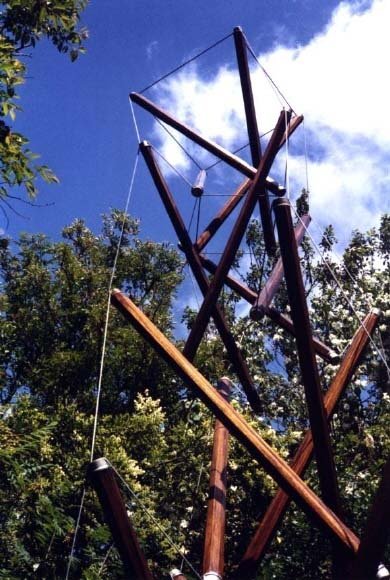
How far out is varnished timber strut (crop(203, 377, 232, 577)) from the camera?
3.56 metres

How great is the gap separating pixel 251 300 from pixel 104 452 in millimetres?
7944

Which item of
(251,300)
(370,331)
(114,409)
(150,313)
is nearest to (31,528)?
(251,300)

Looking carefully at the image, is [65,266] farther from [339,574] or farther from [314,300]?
[339,574]

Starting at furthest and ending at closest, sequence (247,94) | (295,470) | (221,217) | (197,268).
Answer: (247,94) → (221,217) → (197,268) → (295,470)

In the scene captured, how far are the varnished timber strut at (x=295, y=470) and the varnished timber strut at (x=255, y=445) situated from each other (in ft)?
1.77

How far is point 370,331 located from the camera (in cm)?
429

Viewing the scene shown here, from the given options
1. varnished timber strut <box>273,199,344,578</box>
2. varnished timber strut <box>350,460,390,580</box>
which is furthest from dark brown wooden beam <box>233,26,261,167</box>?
varnished timber strut <box>350,460,390,580</box>

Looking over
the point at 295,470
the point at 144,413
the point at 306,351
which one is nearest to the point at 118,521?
the point at 306,351

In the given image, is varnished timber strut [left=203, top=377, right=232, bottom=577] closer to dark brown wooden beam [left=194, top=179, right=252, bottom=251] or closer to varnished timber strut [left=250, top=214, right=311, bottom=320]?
varnished timber strut [left=250, top=214, right=311, bottom=320]

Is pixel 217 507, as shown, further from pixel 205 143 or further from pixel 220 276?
pixel 205 143

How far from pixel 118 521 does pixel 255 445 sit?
0.94 m

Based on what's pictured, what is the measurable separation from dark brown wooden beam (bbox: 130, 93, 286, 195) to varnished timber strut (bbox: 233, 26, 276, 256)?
1.34 feet

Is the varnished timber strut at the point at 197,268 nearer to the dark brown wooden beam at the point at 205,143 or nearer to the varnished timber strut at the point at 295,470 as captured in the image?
the dark brown wooden beam at the point at 205,143

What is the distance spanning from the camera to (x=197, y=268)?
233 inches
